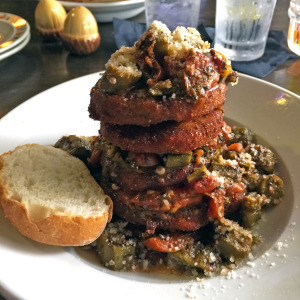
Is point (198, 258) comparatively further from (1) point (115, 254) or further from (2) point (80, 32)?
(2) point (80, 32)

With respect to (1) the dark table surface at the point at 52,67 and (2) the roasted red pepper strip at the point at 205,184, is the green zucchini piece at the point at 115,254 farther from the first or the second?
(1) the dark table surface at the point at 52,67

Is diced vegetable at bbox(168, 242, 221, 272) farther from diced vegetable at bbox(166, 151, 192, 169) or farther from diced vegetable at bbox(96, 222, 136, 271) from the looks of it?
diced vegetable at bbox(166, 151, 192, 169)

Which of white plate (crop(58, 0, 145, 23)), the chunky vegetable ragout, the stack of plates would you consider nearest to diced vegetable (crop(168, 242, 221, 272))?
the chunky vegetable ragout

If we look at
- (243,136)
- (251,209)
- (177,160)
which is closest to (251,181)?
(251,209)

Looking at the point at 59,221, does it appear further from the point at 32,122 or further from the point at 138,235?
the point at 32,122

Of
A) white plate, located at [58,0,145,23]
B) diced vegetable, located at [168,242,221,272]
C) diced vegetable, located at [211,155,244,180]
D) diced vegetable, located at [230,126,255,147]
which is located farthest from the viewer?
white plate, located at [58,0,145,23]

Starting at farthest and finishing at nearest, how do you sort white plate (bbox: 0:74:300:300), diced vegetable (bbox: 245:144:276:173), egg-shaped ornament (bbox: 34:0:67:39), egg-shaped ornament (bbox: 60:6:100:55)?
egg-shaped ornament (bbox: 34:0:67:39)
egg-shaped ornament (bbox: 60:6:100:55)
diced vegetable (bbox: 245:144:276:173)
white plate (bbox: 0:74:300:300)

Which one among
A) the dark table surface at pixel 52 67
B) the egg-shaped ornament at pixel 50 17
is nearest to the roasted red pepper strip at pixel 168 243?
the dark table surface at pixel 52 67
